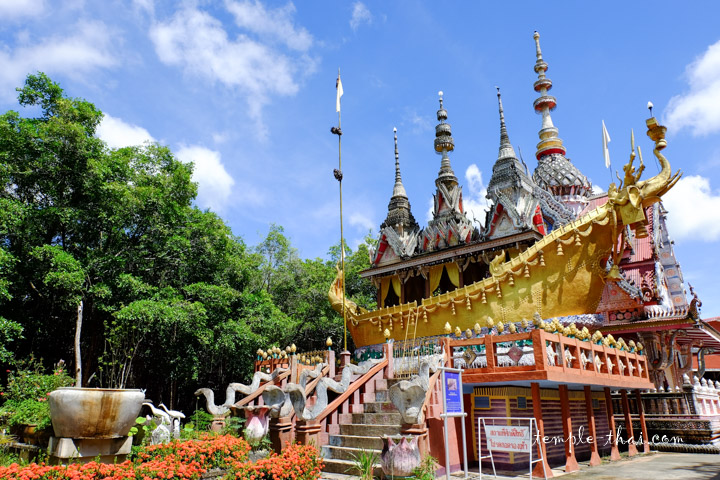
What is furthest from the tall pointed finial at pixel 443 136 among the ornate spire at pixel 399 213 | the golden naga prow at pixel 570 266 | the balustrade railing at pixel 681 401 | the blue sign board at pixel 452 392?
the blue sign board at pixel 452 392

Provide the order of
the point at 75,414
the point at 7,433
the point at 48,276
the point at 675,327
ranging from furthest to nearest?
1. the point at 48,276
2. the point at 675,327
3. the point at 7,433
4. the point at 75,414

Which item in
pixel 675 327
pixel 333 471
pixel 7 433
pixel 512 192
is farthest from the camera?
pixel 512 192

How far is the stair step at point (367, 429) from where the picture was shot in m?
9.26

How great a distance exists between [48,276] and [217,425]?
27.2 feet

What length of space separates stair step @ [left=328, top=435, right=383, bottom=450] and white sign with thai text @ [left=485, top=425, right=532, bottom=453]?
7.67ft

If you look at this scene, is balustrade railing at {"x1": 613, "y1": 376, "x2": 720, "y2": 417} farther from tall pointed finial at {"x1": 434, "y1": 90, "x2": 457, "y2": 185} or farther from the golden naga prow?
tall pointed finial at {"x1": 434, "y1": 90, "x2": 457, "y2": 185}

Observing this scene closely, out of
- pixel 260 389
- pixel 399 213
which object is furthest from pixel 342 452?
pixel 399 213

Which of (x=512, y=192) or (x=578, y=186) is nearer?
(x=512, y=192)

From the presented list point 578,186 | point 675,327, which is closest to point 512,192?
point 578,186

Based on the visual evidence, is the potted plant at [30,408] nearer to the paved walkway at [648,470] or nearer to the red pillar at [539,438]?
the paved walkway at [648,470]

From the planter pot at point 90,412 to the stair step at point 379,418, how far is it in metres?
4.44

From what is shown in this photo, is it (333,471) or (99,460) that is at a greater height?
(99,460)

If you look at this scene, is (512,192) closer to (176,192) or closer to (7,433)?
(176,192)

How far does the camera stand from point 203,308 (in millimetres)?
18297
